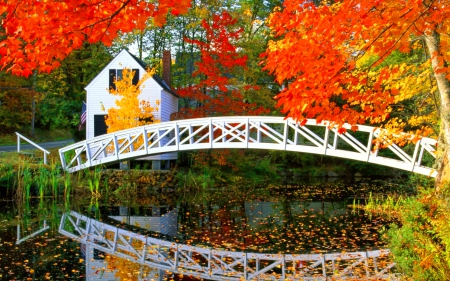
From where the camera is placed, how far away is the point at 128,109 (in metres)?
A: 20.2

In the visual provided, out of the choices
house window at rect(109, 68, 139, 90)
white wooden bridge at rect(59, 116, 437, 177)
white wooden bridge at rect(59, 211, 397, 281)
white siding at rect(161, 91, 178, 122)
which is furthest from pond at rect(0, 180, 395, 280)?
house window at rect(109, 68, 139, 90)

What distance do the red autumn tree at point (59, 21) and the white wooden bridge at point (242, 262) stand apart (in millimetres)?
4005

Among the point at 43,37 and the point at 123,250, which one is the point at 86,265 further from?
the point at 43,37

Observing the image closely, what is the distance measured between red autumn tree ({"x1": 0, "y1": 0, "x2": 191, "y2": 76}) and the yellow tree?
13.9m

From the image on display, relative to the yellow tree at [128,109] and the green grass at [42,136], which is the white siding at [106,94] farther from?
the green grass at [42,136]

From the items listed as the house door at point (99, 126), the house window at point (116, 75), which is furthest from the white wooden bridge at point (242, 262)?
the house window at point (116, 75)

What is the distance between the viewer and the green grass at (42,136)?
28.8m

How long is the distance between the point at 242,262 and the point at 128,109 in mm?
12394

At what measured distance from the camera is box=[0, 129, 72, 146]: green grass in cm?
2877

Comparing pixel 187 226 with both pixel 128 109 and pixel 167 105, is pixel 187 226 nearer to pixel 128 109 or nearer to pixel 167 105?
pixel 128 109

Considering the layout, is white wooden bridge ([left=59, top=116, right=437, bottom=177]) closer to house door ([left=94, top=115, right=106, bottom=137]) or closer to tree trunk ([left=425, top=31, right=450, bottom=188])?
house door ([left=94, top=115, right=106, bottom=137])

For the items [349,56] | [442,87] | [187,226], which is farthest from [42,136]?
[442,87]

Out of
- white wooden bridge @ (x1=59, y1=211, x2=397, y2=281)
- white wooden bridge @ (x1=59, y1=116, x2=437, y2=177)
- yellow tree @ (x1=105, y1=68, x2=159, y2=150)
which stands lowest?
white wooden bridge @ (x1=59, y1=211, x2=397, y2=281)

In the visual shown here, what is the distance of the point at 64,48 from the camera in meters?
6.18
